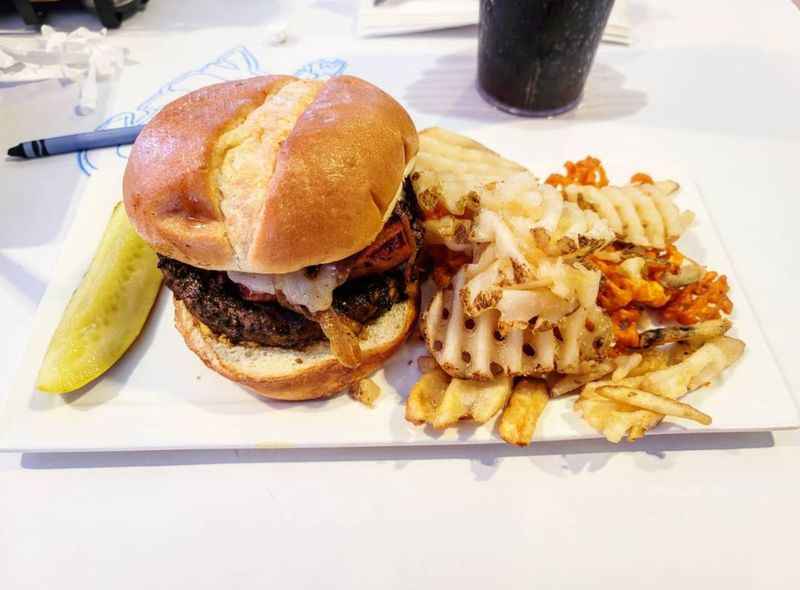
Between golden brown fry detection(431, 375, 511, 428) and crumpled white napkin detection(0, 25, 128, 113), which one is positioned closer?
golden brown fry detection(431, 375, 511, 428)

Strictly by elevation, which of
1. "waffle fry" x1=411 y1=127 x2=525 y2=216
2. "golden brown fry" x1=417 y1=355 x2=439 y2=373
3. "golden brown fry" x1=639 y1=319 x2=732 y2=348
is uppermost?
"waffle fry" x1=411 y1=127 x2=525 y2=216

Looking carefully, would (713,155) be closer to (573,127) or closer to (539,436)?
(573,127)

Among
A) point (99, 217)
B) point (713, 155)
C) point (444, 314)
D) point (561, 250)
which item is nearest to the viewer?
point (561, 250)

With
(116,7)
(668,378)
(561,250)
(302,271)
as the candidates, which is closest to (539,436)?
(668,378)

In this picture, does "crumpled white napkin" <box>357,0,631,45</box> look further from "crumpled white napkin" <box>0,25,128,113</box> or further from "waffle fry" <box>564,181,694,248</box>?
"waffle fry" <box>564,181,694,248</box>

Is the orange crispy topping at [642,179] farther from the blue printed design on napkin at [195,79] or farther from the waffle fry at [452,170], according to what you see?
the blue printed design on napkin at [195,79]

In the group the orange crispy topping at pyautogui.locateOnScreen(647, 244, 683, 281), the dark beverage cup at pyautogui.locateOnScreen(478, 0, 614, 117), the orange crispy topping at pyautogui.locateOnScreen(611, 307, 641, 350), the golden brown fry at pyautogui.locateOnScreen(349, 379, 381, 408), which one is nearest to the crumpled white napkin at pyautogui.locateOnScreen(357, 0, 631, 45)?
the dark beverage cup at pyautogui.locateOnScreen(478, 0, 614, 117)

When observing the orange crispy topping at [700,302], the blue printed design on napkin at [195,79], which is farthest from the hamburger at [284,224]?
the blue printed design on napkin at [195,79]
